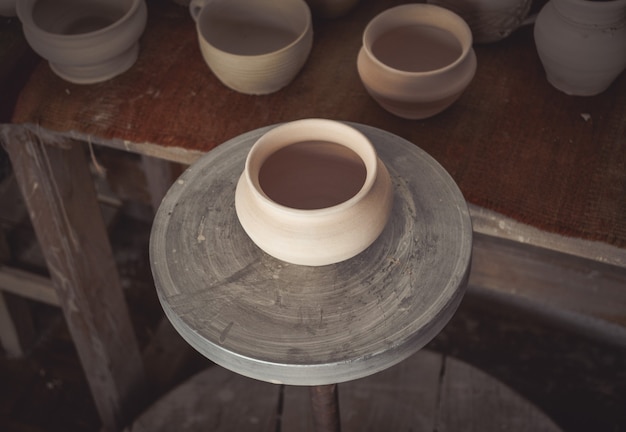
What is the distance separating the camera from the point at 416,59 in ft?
3.95

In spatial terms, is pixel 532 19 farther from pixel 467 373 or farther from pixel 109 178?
pixel 109 178

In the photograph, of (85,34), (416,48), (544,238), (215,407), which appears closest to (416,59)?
(416,48)

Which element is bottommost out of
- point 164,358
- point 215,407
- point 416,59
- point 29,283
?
point 164,358

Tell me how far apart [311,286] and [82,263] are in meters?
0.81

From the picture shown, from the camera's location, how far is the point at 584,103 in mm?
1172

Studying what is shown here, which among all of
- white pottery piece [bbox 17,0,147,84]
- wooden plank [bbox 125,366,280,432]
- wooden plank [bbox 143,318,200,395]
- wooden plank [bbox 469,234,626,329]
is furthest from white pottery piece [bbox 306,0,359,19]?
wooden plank [bbox 143,318,200,395]

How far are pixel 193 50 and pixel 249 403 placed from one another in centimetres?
77

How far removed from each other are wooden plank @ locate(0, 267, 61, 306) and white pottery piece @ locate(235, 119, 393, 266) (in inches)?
35.7

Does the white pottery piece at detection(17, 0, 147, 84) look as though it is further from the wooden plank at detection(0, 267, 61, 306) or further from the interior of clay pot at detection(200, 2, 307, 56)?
the wooden plank at detection(0, 267, 61, 306)

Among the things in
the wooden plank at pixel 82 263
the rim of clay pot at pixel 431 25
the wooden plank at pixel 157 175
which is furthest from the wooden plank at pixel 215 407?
the rim of clay pot at pixel 431 25

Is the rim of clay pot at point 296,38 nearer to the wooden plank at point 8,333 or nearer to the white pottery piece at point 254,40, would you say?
the white pottery piece at point 254,40

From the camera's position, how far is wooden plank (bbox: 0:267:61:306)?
63.9 inches

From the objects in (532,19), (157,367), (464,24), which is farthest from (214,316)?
(157,367)

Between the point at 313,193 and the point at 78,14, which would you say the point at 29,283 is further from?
the point at 313,193
